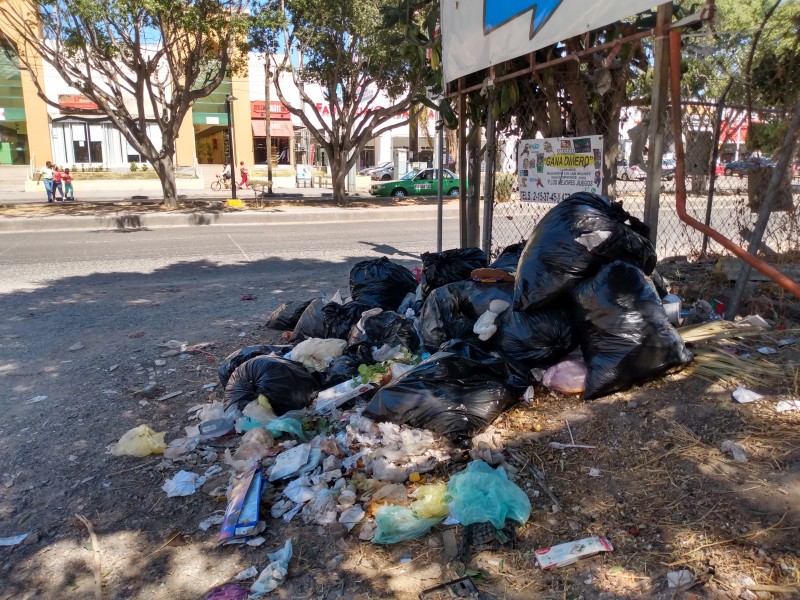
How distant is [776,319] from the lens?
380 centimetres

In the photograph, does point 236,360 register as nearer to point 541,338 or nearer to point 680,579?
point 541,338

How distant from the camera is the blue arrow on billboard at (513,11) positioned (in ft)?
12.8

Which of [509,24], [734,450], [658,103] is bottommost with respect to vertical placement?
[734,450]

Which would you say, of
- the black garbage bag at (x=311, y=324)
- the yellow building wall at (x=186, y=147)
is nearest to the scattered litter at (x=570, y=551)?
the black garbage bag at (x=311, y=324)

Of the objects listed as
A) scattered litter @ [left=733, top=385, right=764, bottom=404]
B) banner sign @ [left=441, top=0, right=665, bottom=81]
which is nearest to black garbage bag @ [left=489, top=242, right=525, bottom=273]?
banner sign @ [left=441, top=0, right=665, bottom=81]

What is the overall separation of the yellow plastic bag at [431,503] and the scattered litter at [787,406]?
1487mm

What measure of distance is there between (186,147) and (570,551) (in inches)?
1311

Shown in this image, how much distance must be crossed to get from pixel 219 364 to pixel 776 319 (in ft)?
12.1

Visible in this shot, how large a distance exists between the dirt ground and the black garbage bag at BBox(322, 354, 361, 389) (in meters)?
0.88

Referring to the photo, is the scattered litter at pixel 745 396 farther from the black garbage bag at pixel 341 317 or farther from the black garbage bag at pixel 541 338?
the black garbage bag at pixel 341 317

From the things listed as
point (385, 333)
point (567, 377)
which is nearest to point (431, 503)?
point (567, 377)

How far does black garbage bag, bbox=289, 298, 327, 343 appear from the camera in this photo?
480cm

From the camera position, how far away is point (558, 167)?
14.6 feet

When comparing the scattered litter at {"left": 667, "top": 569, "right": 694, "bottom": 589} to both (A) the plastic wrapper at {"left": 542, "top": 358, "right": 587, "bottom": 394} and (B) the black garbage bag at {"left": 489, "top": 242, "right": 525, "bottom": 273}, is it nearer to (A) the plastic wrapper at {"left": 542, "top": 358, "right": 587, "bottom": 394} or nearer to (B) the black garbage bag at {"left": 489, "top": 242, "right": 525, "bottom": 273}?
(A) the plastic wrapper at {"left": 542, "top": 358, "right": 587, "bottom": 394}
